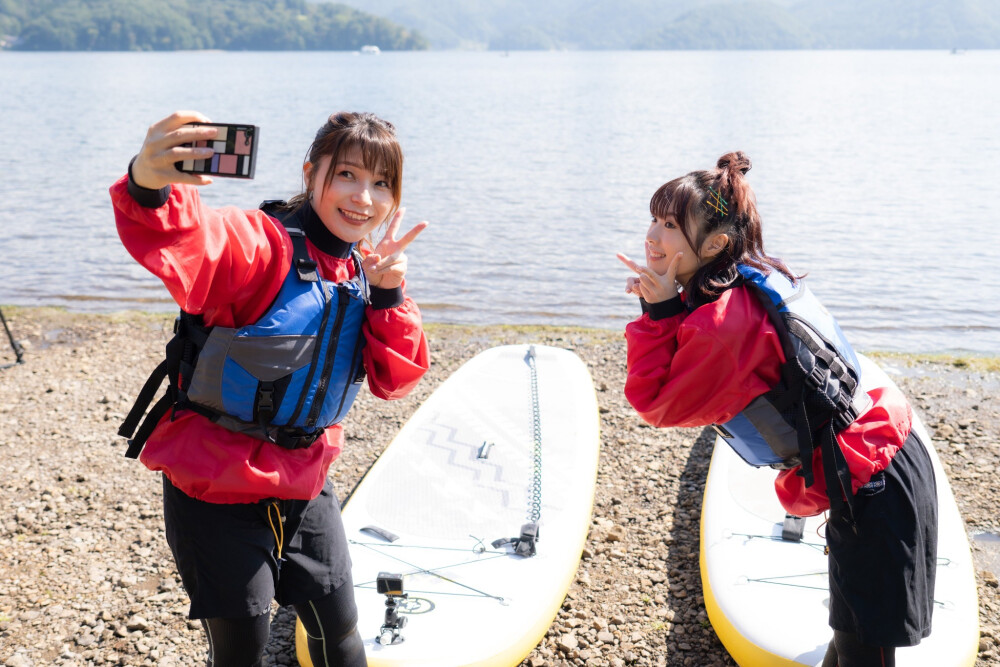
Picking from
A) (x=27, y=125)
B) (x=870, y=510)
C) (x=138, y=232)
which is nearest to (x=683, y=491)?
(x=870, y=510)

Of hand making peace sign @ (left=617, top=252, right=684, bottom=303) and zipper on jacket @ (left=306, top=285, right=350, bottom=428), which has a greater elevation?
hand making peace sign @ (left=617, top=252, right=684, bottom=303)

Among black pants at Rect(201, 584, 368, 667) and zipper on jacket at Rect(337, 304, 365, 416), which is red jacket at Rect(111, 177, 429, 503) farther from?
black pants at Rect(201, 584, 368, 667)

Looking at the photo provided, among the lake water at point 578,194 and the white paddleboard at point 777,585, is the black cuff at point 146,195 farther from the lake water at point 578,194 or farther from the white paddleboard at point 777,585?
the lake water at point 578,194

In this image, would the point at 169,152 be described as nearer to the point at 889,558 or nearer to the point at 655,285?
the point at 655,285

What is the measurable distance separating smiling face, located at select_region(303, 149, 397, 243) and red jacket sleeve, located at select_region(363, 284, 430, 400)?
0.27 metres

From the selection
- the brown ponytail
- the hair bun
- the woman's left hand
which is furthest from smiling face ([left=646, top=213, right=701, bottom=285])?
the woman's left hand

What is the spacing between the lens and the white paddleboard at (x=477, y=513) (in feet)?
12.2

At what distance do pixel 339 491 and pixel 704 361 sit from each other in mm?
3542

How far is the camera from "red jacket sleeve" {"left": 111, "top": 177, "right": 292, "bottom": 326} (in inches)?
77.1

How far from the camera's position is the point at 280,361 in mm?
2395

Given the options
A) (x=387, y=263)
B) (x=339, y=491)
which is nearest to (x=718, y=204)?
(x=387, y=263)

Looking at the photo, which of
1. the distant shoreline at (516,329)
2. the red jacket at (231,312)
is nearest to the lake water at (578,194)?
the distant shoreline at (516,329)

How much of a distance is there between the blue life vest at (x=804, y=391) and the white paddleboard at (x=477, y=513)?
173 centimetres

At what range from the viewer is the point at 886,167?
23.3m
